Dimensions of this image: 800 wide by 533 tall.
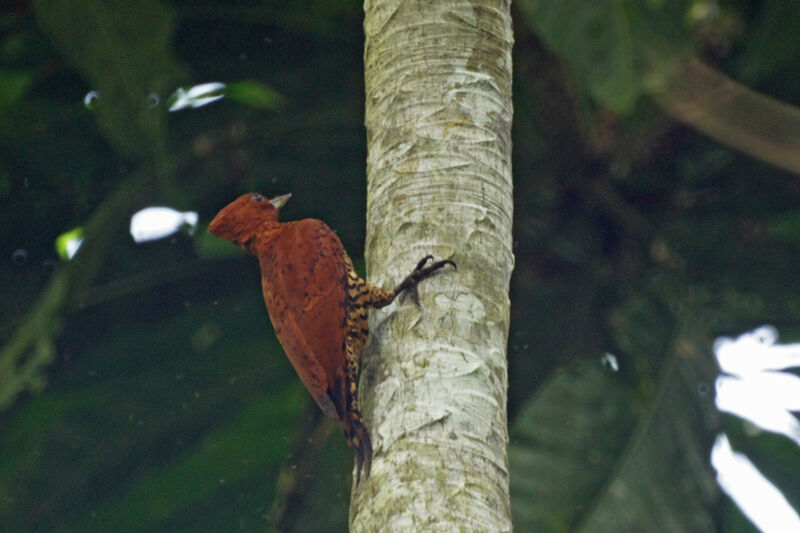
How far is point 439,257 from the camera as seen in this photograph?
2.59m

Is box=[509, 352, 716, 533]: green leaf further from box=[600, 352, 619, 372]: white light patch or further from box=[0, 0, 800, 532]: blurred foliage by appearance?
box=[600, 352, 619, 372]: white light patch

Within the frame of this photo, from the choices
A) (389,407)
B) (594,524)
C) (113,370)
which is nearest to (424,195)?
(389,407)

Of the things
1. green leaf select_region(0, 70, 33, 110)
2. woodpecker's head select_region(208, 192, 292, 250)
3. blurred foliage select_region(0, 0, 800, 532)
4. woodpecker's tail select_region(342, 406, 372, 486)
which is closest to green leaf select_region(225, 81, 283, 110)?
blurred foliage select_region(0, 0, 800, 532)

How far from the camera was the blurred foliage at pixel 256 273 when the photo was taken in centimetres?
548

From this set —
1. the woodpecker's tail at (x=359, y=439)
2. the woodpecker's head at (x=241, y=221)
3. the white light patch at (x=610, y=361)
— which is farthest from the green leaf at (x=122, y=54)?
the white light patch at (x=610, y=361)

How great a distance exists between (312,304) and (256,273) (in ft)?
10.5

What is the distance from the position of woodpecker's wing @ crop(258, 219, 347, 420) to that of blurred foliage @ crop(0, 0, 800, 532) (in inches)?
85.6

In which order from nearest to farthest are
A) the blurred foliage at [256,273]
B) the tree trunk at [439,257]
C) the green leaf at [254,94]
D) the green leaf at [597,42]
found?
the tree trunk at [439,257]
the green leaf at [597,42]
the blurred foliage at [256,273]
the green leaf at [254,94]

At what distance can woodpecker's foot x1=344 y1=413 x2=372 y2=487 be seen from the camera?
237 cm

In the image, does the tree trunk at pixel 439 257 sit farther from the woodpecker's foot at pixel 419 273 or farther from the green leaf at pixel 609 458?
the green leaf at pixel 609 458

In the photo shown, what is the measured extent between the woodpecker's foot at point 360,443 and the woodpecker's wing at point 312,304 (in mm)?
129

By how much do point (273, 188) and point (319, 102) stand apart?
57cm

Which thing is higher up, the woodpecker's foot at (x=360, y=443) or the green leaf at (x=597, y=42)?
the woodpecker's foot at (x=360, y=443)

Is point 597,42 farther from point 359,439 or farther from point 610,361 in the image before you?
point 359,439
